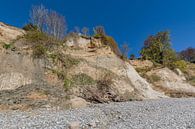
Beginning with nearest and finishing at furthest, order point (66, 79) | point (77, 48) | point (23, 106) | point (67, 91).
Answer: point (23, 106) < point (67, 91) < point (66, 79) < point (77, 48)

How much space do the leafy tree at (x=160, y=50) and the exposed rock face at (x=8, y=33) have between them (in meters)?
23.7

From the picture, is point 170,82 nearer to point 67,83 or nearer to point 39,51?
point 67,83

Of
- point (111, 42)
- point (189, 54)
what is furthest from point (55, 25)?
point (189, 54)

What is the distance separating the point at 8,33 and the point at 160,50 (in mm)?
27518

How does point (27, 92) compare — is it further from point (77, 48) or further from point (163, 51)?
point (163, 51)

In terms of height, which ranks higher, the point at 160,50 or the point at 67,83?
the point at 160,50

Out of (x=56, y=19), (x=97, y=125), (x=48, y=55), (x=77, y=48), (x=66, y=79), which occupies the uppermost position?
(x=56, y=19)

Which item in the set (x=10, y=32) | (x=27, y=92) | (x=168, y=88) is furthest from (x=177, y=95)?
(x=10, y=32)

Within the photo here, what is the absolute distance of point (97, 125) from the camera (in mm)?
6848

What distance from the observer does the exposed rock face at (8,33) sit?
51.8ft

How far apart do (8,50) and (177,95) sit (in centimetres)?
1651

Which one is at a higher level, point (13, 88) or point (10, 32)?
point (10, 32)

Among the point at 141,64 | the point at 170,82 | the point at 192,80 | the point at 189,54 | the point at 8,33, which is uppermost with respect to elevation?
the point at 189,54

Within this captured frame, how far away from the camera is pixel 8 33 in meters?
16.8
